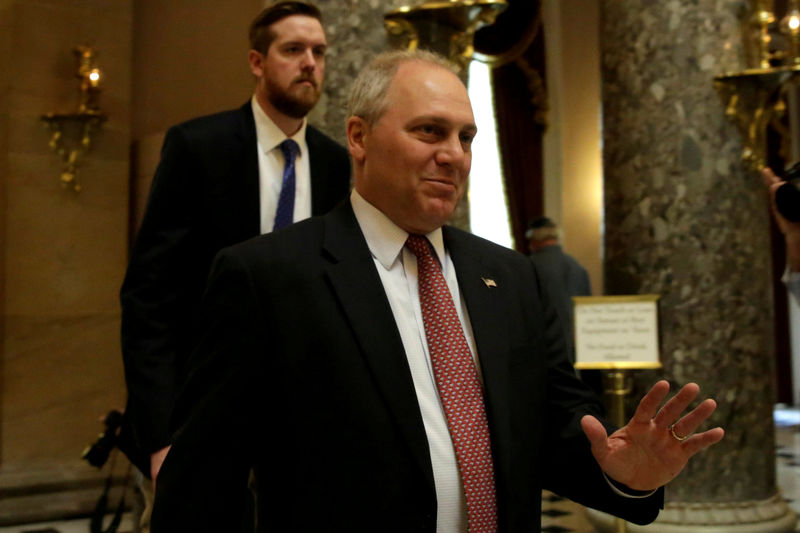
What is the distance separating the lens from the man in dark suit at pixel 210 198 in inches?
88.7

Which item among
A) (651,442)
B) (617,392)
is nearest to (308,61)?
(651,442)

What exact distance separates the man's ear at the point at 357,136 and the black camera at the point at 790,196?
132 centimetres

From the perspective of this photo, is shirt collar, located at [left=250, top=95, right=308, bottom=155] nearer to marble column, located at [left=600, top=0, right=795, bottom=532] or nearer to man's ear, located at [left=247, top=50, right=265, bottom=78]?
man's ear, located at [left=247, top=50, right=265, bottom=78]

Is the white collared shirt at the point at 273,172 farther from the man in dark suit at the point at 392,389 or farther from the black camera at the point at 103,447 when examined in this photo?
the black camera at the point at 103,447

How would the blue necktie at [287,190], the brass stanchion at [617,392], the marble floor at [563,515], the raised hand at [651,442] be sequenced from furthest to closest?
the marble floor at [563,515] → the brass stanchion at [617,392] → the blue necktie at [287,190] → the raised hand at [651,442]

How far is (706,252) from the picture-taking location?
15.1 ft

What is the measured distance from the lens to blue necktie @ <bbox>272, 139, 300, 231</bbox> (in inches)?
93.4

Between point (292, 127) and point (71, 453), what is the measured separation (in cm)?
521

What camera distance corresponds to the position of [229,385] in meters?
1.60

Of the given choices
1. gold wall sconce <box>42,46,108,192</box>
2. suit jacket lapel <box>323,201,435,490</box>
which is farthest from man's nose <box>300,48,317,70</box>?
gold wall sconce <box>42,46,108,192</box>

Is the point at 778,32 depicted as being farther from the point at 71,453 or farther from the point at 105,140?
the point at 71,453

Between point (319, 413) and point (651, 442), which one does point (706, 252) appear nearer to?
point (651, 442)

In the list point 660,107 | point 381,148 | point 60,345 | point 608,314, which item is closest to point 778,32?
point 660,107

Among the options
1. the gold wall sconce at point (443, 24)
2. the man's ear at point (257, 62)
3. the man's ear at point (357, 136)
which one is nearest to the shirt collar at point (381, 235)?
the man's ear at point (357, 136)
